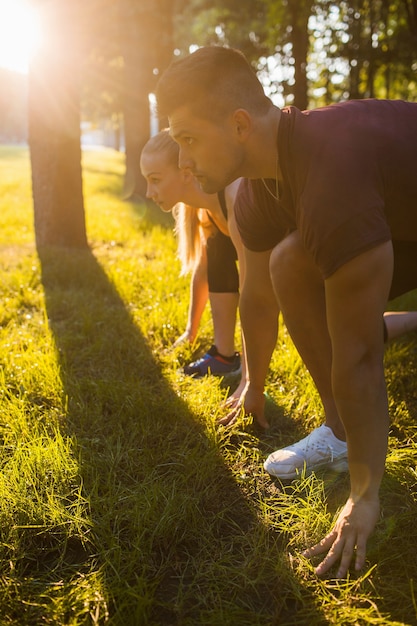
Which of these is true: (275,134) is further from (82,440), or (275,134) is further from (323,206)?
(82,440)

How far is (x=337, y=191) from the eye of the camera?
155cm

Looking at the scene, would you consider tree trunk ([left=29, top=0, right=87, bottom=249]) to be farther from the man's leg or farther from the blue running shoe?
the man's leg

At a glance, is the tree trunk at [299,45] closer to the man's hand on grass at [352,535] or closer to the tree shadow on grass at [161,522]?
the tree shadow on grass at [161,522]

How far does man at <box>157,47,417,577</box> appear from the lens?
1568mm

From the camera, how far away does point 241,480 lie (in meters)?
2.17

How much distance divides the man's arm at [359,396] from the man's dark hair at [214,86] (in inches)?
25.0

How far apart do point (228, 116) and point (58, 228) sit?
16.3 feet

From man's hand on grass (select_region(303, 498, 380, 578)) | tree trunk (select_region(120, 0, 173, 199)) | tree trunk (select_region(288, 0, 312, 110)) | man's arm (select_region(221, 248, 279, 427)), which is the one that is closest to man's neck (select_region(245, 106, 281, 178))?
man's arm (select_region(221, 248, 279, 427))

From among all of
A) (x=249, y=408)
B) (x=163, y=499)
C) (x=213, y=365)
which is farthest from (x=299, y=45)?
(x=163, y=499)

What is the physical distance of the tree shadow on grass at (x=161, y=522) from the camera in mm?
1589

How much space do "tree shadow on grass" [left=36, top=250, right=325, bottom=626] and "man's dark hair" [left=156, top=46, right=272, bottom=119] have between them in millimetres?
1249

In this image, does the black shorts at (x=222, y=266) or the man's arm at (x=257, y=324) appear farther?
the black shorts at (x=222, y=266)

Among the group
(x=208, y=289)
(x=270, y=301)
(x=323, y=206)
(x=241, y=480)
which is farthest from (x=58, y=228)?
(x=323, y=206)

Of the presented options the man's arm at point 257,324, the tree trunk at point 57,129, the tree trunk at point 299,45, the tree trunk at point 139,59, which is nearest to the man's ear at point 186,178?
the man's arm at point 257,324
